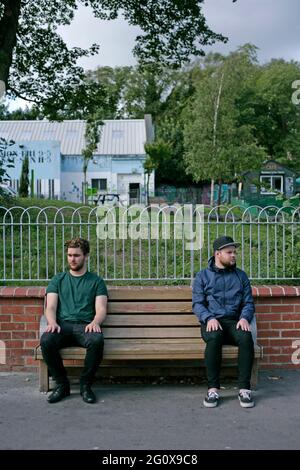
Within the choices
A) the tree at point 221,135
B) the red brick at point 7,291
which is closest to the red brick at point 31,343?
the red brick at point 7,291

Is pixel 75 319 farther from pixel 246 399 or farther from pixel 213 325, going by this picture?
pixel 246 399

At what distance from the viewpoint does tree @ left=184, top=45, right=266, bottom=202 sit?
34.7 m

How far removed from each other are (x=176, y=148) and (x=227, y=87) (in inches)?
519

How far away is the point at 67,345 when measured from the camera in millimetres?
5707

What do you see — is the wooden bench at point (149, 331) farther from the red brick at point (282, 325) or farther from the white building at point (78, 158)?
the white building at point (78, 158)

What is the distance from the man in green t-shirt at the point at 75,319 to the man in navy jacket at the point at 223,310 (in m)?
0.90

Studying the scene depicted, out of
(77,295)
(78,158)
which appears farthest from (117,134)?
(77,295)

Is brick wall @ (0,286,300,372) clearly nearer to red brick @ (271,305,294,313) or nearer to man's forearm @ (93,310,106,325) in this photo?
red brick @ (271,305,294,313)

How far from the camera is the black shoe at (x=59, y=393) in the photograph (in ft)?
18.2

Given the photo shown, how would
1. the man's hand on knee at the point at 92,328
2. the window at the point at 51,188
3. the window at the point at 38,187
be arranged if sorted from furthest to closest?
the window at the point at 51,188 → the window at the point at 38,187 → the man's hand on knee at the point at 92,328

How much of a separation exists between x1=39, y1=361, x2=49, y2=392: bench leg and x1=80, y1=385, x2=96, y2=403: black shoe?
39 centimetres

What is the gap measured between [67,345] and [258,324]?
2067 mm

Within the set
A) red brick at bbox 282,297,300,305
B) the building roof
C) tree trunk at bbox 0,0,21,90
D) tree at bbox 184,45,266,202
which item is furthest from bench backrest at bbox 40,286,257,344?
the building roof
